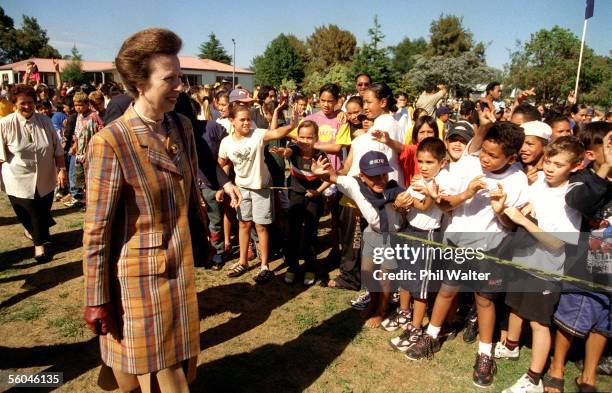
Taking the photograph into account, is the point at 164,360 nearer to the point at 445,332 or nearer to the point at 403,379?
the point at 403,379

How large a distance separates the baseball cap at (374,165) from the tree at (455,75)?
1897 inches

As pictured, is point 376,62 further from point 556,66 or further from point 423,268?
point 423,268

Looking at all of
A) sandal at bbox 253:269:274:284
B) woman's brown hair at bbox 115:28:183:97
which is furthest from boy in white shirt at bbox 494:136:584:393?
sandal at bbox 253:269:274:284

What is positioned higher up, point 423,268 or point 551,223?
point 551,223

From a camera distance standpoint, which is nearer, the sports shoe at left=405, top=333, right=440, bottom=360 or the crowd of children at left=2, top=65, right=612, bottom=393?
the crowd of children at left=2, top=65, right=612, bottom=393

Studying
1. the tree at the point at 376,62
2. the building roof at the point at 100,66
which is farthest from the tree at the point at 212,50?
the tree at the point at 376,62

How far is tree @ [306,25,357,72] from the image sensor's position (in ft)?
224

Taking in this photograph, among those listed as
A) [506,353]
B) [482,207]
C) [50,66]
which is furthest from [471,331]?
[50,66]

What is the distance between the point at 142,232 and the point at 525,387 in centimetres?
297

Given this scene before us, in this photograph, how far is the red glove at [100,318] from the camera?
1904 millimetres

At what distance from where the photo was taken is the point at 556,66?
29.3m

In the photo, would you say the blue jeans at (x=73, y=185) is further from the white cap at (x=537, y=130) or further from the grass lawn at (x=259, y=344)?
the white cap at (x=537, y=130)

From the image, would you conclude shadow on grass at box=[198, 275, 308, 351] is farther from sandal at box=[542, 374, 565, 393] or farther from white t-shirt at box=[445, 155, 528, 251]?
sandal at box=[542, 374, 565, 393]

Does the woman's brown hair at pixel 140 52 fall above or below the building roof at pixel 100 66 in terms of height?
below
